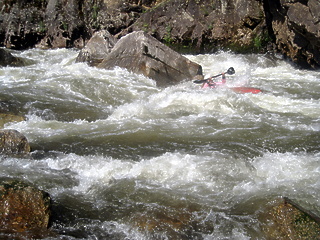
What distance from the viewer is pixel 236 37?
41.6ft

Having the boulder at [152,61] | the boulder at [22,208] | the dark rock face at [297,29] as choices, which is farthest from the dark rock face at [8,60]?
the boulder at [22,208]

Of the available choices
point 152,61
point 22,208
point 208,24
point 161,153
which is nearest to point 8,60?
point 152,61

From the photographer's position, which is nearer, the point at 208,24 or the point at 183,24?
the point at 208,24

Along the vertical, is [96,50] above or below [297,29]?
below

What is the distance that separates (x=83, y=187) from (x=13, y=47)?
1383 cm

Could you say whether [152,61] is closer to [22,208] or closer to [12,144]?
[12,144]

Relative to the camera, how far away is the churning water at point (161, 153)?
3.37 metres

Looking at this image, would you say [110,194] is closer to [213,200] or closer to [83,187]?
[83,187]

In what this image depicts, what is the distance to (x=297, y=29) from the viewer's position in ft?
33.4

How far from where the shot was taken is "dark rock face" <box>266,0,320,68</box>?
971cm

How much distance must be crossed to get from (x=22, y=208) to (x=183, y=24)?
11.3m

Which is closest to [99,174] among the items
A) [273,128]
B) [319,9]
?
[273,128]

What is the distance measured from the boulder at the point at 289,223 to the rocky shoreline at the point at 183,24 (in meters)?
7.77

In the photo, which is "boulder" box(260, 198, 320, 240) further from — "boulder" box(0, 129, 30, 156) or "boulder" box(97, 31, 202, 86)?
"boulder" box(97, 31, 202, 86)
